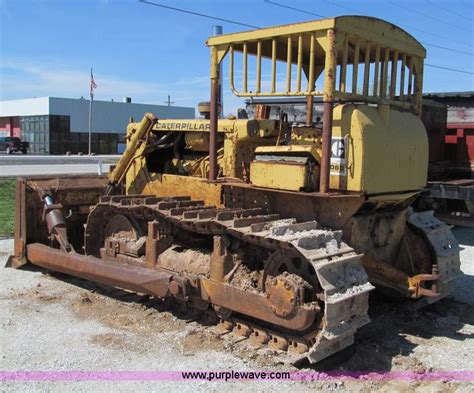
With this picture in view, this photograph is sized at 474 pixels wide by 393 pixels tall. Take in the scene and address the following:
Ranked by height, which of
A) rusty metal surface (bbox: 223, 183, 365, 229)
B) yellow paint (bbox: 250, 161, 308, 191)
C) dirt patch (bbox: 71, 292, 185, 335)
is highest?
yellow paint (bbox: 250, 161, 308, 191)

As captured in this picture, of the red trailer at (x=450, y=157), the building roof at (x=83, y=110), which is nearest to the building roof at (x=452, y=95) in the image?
the red trailer at (x=450, y=157)

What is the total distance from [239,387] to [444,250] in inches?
117

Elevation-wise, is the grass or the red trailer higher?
the red trailer

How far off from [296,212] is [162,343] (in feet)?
5.88

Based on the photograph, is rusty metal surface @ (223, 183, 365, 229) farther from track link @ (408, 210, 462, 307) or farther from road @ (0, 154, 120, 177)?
road @ (0, 154, 120, 177)

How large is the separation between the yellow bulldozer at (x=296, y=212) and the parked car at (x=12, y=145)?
44487 millimetres

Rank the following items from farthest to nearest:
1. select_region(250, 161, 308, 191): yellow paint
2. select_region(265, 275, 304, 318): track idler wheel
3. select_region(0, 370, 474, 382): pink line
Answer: select_region(250, 161, 308, 191): yellow paint → select_region(265, 275, 304, 318): track idler wheel → select_region(0, 370, 474, 382): pink line

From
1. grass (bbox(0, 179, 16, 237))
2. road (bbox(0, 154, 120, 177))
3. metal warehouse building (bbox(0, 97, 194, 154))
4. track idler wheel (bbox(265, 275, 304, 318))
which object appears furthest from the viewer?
metal warehouse building (bbox(0, 97, 194, 154))

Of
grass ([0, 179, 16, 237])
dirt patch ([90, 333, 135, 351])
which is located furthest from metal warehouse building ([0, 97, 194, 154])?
dirt patch ([90, 333, 135, 351])

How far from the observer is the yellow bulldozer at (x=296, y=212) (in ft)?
15.7

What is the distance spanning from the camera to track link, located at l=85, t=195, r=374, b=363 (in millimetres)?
4453

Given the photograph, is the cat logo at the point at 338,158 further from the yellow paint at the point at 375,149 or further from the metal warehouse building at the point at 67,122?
the metal warehouse building at the point at 67,122

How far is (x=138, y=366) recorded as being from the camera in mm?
4770

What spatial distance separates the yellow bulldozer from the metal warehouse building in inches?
1819
